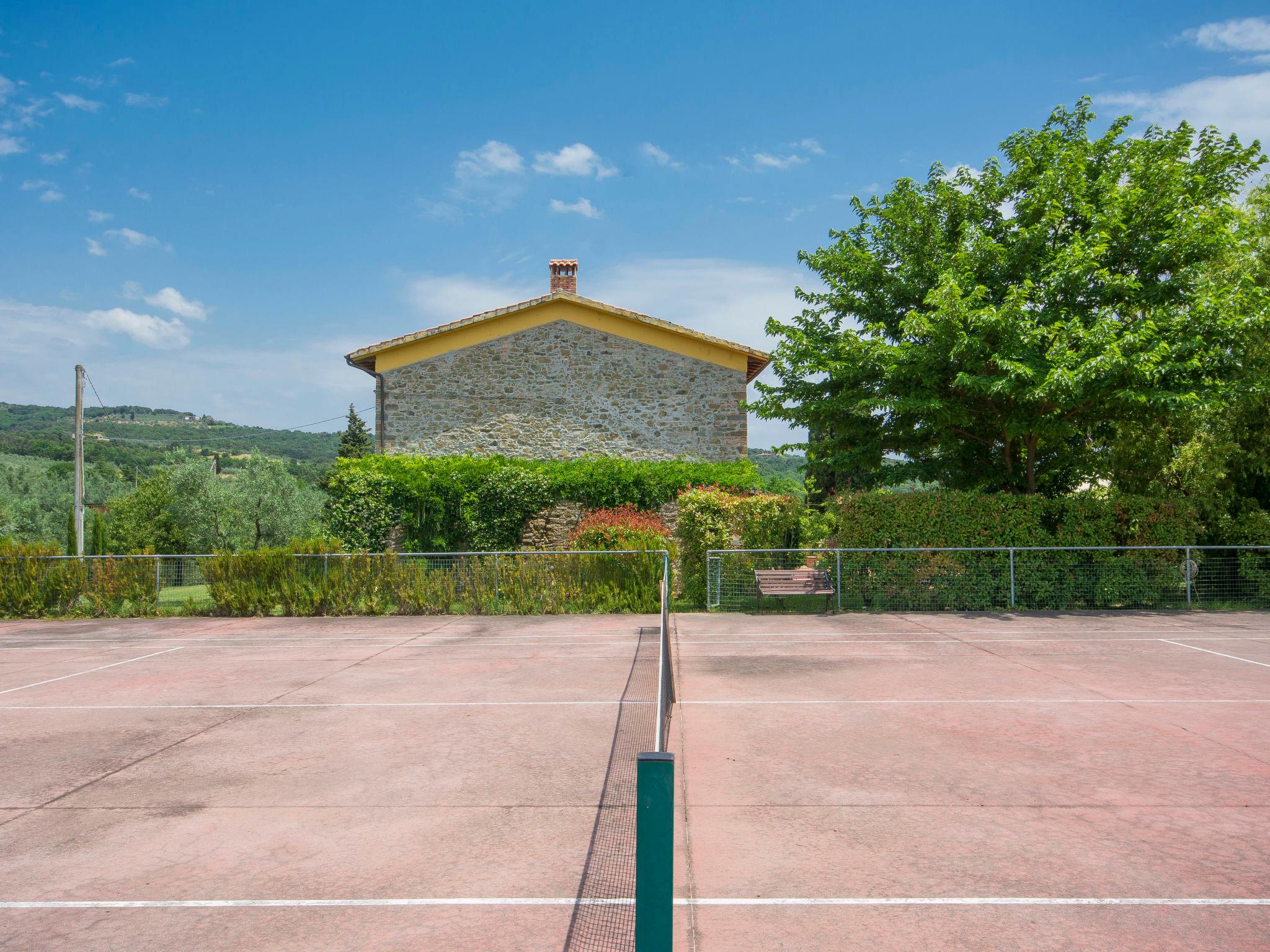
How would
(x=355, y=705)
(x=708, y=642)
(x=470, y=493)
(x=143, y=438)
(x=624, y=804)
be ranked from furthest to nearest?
(x=143, y=438) < (x=470, y=493) < (x=708, y=642) < (x=355, y=705) < (x=624, y=804)

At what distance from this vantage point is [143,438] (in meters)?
129

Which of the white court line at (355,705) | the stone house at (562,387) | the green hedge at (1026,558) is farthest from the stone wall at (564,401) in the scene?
the white court line at (355,705)

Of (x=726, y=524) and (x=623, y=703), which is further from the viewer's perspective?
(x=726, y=524)

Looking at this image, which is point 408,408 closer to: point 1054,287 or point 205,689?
point 205,689

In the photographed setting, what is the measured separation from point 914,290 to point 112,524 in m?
50.2

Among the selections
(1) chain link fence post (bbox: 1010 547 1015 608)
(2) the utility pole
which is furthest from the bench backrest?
(2) the utility pole

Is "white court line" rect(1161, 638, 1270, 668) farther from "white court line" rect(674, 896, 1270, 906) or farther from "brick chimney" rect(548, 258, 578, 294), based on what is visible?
"brick chimney" rect(548, 258, 578, 294)

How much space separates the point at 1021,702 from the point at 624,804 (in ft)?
16.4

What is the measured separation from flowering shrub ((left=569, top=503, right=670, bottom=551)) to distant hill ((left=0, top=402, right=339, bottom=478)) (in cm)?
6796

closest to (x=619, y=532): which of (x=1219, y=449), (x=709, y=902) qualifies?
(x=1219, y=449)

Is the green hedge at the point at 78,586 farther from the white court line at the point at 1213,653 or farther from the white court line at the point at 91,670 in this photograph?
the white court line at the point at 1213,653

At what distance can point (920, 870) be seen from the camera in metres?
4.52

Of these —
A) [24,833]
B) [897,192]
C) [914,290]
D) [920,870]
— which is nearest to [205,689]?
[24,833]

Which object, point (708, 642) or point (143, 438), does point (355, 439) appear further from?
point (143, 438)
